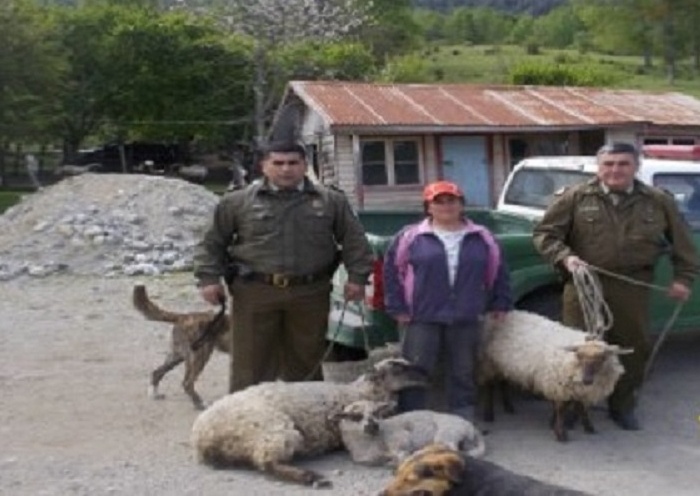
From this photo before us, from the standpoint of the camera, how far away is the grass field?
61.9 m

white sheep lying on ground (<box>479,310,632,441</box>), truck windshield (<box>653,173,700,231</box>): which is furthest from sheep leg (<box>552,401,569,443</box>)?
truck windshield (<box>653,173,700,231</box>)

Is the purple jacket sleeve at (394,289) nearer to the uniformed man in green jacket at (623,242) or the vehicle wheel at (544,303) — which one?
the uniformed man in green jacket at (623,242)

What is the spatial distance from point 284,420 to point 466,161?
19697 millimetres

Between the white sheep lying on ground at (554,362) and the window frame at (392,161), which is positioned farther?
the window frame at (392,161)

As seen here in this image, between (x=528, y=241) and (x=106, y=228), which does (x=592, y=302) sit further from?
(x=106, y=228)

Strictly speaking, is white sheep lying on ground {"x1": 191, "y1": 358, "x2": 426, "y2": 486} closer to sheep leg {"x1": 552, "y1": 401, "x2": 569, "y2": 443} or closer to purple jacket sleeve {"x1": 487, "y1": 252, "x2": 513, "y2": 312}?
purple jacket sleeve {"x1": 487, "y1": 252, "x2": 513, "y2": 312}

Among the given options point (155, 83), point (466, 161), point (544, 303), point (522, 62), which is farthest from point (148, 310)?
point (522, 62)

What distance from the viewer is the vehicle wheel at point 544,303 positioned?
8180mm

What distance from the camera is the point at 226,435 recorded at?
6.45 m

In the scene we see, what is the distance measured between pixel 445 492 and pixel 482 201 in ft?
70.6

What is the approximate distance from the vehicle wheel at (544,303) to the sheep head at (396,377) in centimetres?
152

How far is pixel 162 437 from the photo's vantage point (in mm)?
7289

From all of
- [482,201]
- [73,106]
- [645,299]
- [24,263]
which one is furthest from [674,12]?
[645,299]

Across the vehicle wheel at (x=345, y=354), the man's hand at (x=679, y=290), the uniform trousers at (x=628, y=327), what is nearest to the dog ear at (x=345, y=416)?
the vehicle wheel at (x=345, y=354)
